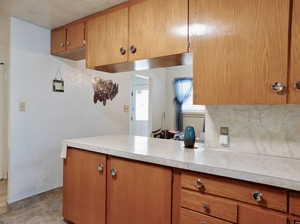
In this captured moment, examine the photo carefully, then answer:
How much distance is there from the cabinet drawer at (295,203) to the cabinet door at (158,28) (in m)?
1.09

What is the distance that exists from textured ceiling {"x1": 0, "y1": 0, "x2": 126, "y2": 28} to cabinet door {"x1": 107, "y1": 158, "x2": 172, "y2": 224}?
149cm

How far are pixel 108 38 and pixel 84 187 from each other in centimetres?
139

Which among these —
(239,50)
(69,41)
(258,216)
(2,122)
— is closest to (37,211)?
(2,122)

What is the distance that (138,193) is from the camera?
1413 millimetres

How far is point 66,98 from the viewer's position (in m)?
2.84

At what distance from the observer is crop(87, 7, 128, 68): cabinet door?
1803 millimetres

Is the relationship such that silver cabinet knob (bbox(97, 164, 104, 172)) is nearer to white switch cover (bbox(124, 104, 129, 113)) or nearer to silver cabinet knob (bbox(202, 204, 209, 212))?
silver cabinet knob (bbox(202, 204, 209, 212))

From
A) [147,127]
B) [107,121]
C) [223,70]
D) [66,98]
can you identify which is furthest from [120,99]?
[223,70]

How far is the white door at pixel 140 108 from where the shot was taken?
5.26m

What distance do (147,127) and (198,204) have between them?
414 cm

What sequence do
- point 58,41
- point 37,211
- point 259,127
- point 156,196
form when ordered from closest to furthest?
point 156,196 < point 259,127 < point 37,211 < point 58,41

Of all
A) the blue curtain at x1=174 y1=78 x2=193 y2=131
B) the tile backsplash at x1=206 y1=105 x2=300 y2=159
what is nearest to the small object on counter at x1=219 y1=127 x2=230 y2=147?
the tile backsplash at x1=206 y1=105 x2=300 y2=159

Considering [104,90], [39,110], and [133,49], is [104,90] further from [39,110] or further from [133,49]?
[133,49]

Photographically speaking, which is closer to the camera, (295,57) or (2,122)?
(295,57)
